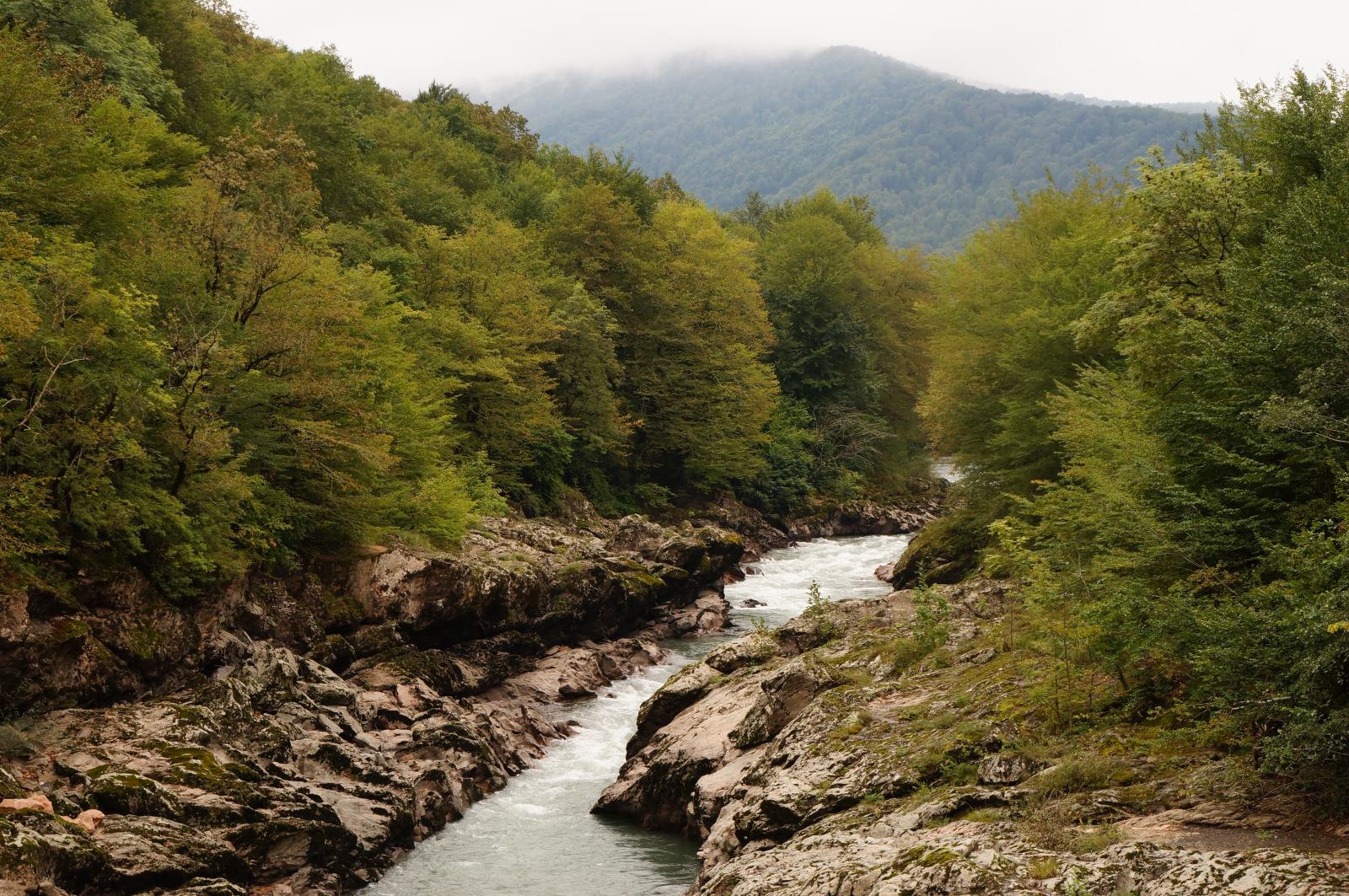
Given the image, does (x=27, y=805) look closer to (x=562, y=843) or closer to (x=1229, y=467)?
(x=562, y=843)

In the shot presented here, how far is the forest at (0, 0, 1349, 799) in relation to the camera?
11930mm

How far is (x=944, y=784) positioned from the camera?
41.9 feet

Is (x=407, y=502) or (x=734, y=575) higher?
(x=407, y=502)

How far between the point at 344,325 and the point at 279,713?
11182mm

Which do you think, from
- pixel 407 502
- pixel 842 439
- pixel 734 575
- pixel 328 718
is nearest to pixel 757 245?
pixel 842 439

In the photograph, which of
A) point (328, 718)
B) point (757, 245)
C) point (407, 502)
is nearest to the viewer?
point (328, 718)

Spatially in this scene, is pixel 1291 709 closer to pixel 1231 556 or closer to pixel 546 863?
pixel 1231 556

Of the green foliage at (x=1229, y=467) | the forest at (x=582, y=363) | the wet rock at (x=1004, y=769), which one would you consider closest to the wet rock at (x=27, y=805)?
the forest at (x=582, y=363)

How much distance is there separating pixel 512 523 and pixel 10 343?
20.1 metres

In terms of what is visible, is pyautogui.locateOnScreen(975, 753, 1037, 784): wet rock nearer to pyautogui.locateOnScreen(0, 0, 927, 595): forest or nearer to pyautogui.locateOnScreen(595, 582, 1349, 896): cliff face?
pyautogui.locateOnScreen(595, 582, 1349, 896): cliff face

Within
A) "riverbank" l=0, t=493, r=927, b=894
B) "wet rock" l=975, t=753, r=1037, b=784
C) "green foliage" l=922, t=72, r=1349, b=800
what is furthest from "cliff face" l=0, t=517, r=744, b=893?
"green foliage" l=922, t=72, r=1349, b=800

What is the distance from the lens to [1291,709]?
8.71m

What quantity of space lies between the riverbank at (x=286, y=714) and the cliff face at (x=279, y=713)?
38 millimetres

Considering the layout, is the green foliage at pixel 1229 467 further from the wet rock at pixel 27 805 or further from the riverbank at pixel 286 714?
the wet rock at pixel 27 805
